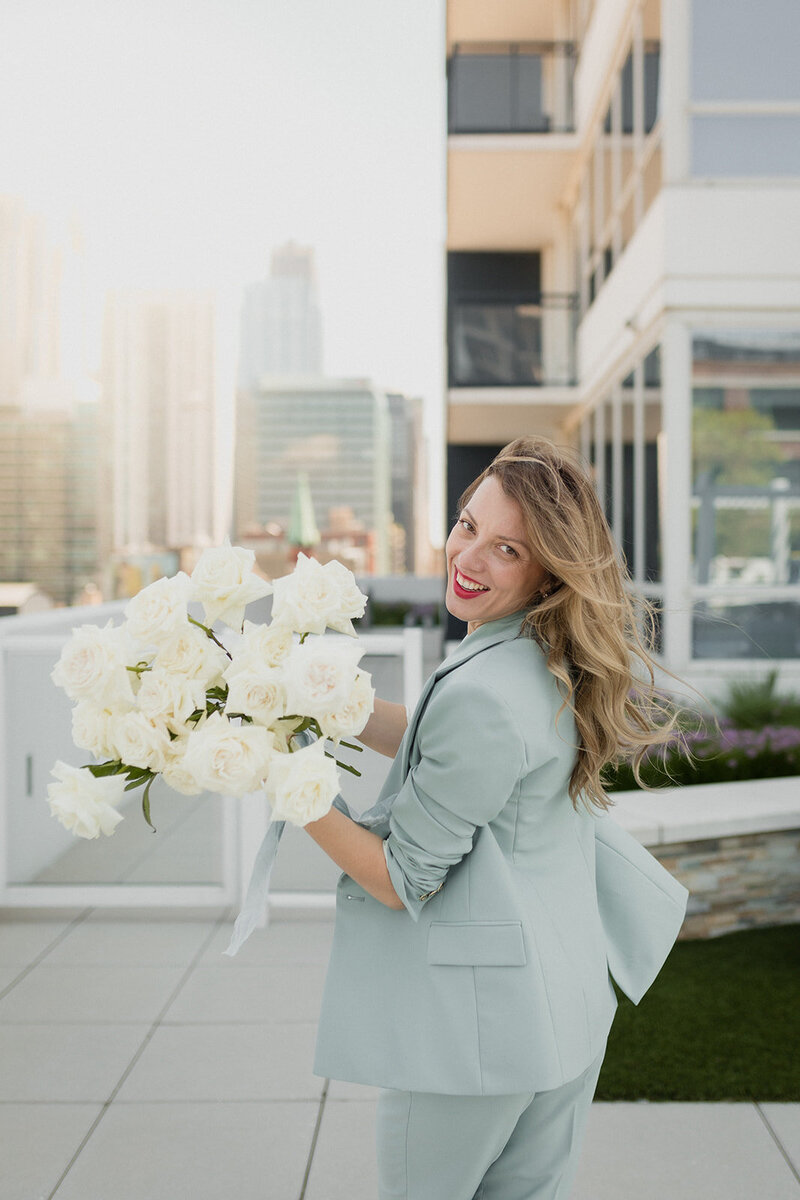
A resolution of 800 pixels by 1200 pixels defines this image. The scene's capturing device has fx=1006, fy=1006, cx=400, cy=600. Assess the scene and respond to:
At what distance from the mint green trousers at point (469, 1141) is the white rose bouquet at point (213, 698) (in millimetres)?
529

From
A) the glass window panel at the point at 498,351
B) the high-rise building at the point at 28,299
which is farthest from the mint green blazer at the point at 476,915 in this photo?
the high-rise building at the point at 28,299

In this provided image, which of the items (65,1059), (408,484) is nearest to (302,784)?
(65,1059)

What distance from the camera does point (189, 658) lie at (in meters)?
1.40

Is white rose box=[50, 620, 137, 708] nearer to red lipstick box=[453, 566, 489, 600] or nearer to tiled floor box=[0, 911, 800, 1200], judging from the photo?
red lipstick box=[453, 566, 489, 600]

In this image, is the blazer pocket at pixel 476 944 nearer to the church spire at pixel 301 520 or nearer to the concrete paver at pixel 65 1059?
the concrete paver at pixel 65 1059

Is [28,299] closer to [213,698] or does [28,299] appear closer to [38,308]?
[38,308]

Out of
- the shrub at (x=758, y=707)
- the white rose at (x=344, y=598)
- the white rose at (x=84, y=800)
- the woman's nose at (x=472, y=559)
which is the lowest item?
the shrub at (x=758, y=707)

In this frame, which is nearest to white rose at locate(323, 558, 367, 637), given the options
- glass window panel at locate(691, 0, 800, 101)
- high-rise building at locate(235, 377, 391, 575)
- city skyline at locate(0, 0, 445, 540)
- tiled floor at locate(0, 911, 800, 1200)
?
tiled floor at locate(0, 911, 800, 1200)

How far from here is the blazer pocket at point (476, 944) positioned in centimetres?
145

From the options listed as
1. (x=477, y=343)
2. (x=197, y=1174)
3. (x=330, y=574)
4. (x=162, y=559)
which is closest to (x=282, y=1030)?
(x=197, y=1174)

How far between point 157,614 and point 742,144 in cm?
732

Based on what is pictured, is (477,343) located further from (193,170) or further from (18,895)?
(193,170)

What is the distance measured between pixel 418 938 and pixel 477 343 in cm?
1113

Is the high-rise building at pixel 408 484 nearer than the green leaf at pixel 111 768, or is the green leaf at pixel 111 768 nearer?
the green leaf at pixel 111 768
